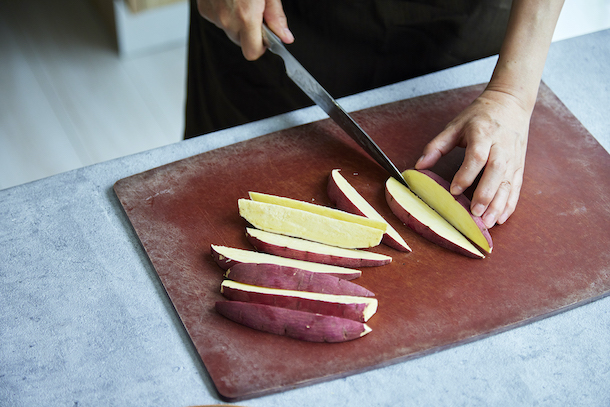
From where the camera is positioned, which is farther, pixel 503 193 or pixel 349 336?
pixel 503 193

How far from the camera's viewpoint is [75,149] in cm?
324

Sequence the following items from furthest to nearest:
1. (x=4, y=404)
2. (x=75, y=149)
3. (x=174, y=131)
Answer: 1. (x=174, y=131)
2. (x=75, y=149)
3. (x=4, y=404)

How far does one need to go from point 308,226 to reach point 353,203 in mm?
131

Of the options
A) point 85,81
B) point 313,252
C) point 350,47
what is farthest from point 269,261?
point 85,81

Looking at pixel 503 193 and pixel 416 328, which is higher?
pixel 503 193

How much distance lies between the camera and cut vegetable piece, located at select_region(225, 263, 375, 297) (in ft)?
3.89

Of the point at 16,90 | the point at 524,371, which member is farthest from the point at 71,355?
the point at 16,90

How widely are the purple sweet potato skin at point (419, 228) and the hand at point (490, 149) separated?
116 millimetres

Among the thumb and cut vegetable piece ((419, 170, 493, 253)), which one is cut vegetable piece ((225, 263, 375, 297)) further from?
the thumb

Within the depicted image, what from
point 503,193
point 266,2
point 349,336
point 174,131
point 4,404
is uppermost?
point 266,2

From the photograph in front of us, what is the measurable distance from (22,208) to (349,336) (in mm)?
843

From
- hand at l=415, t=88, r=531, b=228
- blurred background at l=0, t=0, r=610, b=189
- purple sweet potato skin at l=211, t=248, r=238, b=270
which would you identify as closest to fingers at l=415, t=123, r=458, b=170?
hand at l=415, t=88, r=531, b=228

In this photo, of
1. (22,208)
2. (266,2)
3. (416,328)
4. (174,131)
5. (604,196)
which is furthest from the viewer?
(174,131)

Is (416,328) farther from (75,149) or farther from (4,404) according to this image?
(75,149)
